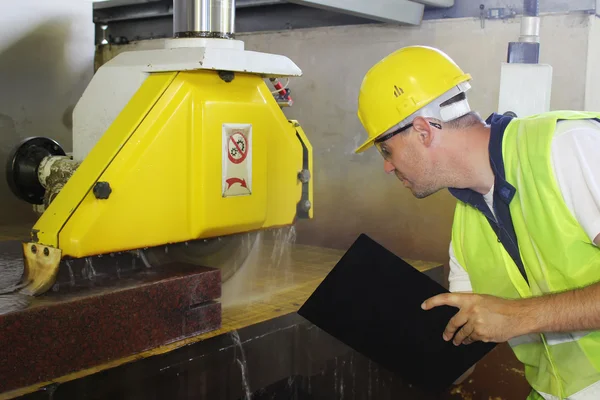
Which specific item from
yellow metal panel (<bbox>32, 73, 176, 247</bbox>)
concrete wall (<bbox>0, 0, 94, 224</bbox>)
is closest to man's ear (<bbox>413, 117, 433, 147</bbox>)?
yellow metal panel (<bbox>32, 73, 176, 247</bbox>)

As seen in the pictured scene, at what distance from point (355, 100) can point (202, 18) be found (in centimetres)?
178

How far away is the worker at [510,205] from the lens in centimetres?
151

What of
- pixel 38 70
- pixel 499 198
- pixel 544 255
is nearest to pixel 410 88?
pixel 499 198

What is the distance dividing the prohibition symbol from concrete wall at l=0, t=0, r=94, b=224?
2635 millimetres

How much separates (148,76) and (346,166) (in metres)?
1.99

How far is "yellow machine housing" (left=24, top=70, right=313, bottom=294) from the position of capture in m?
2.09

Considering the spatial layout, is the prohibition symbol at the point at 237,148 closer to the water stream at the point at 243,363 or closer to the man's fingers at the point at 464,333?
the water stream at the point at 243,363

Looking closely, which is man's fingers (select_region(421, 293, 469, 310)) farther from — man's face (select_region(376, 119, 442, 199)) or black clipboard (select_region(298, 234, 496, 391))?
man's face (select_region(376, 119, 442, 199))

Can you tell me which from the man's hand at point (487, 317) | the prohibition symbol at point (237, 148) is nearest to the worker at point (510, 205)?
the man's hand at point (487, 317)

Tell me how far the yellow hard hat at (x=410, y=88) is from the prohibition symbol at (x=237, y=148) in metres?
0.62

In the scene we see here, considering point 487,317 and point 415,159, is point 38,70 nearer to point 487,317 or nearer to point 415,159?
point 415,159

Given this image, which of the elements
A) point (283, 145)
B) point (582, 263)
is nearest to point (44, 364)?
point (283, 145)

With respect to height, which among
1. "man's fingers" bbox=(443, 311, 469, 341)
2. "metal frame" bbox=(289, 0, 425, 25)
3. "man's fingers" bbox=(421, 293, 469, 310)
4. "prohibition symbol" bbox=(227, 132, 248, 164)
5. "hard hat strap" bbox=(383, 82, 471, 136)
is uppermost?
"metal frame" bbox=(289, 0, 425, 25)

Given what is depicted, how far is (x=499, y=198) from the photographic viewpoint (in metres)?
1.75
